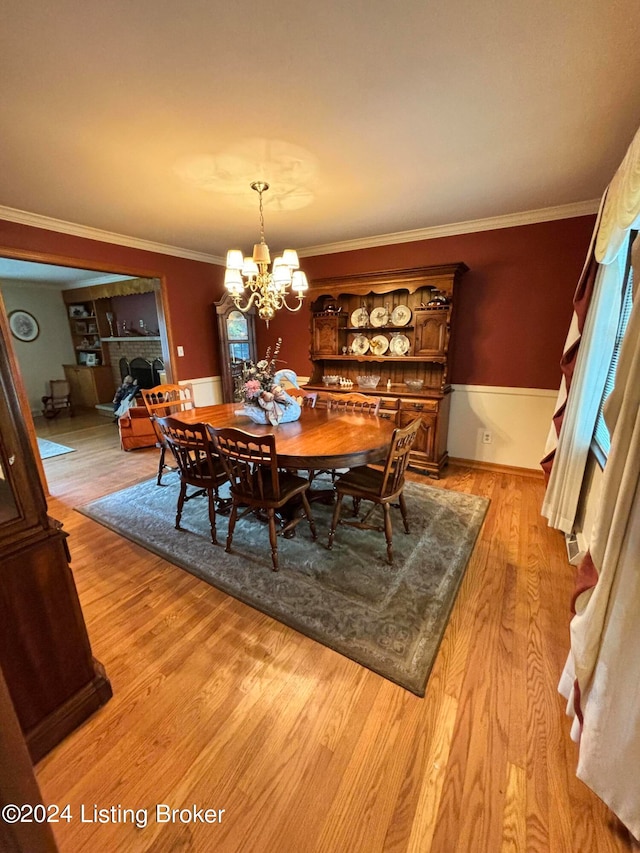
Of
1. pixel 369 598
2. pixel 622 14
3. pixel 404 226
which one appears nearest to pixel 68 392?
pixel 404 226

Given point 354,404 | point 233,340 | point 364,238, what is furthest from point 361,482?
point 233,340

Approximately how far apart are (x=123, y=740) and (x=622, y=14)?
311 cm

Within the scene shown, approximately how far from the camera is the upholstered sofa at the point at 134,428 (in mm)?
4402

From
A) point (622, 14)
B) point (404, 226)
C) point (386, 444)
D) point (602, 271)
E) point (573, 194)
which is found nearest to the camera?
point (622, 14)

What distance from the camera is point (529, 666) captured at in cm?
152

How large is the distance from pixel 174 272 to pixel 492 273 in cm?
Answer: 358

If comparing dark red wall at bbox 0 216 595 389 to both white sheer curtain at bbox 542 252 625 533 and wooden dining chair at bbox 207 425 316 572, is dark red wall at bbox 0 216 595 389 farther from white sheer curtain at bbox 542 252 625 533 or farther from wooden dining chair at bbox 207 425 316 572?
wooden dining chair at bbox 207 425 316 572

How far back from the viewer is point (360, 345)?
410 centimetres

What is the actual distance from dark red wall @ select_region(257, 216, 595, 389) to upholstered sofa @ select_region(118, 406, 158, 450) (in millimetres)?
3459

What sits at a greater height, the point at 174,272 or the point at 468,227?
the point at 468,227

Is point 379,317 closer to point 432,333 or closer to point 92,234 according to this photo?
point 432,333

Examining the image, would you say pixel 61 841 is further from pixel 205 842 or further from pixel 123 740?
pixel 205 842

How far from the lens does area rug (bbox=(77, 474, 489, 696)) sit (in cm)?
166

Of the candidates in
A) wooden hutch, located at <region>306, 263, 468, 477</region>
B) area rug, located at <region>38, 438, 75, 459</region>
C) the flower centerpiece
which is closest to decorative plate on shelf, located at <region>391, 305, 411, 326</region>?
wooden hutch, located at <region>306, 263, 468, 477</region>
